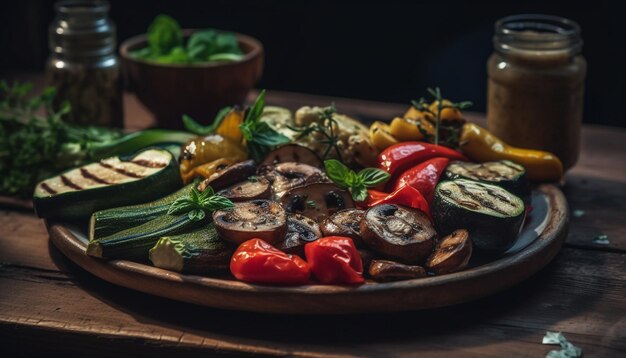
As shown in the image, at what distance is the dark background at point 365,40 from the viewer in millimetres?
4703

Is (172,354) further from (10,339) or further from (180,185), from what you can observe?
(180,185)

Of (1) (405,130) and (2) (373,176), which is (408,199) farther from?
(1) (405,130)

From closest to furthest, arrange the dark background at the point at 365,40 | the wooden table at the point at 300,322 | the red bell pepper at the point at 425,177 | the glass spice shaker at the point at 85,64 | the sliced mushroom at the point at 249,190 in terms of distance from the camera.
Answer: the wooden table at the point at 300,322, the sliced mushroom at the point at 249,190, the red bell pepper at the point at 425,177, the glass spice shaker at the point at 85,64, the dark background at the point at 365,40

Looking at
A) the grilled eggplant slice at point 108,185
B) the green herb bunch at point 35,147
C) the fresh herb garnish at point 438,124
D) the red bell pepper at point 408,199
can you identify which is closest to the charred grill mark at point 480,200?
the red bell pepper at point 408,199

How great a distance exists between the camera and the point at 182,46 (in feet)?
12.3

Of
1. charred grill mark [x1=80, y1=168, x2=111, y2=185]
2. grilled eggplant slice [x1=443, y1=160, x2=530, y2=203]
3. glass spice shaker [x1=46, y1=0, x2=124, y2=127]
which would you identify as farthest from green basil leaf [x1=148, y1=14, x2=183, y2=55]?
grilled eggplant slice [x1=443, y1=160, x2=530, y2=203]

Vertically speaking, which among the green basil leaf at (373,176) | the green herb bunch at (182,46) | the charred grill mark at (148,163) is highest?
the green herb bunch at (182,46)

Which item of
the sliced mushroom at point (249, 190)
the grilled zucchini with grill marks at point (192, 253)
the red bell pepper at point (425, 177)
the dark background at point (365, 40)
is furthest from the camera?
the dark background at point (365, 40)

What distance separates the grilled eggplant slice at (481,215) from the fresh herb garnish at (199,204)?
59 cm

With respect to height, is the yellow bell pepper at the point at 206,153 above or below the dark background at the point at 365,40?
above

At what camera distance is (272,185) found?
96.9 inches

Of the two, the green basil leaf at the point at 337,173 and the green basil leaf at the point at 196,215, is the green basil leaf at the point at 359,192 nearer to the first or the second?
the green basil leaf at the point at 337,173

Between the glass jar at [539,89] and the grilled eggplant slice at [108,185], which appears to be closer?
the grilled eggplant slice at [108,185]

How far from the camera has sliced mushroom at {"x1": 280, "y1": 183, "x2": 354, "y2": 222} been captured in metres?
2.40
